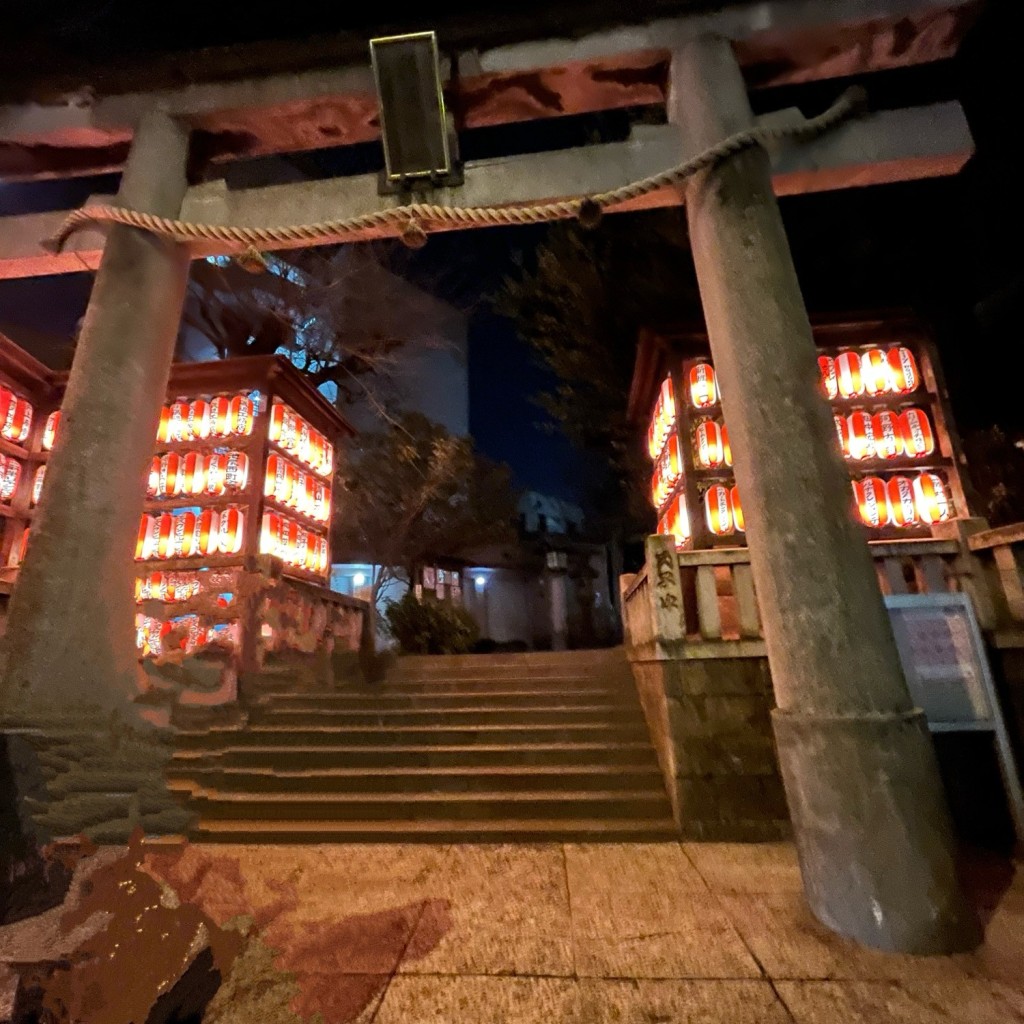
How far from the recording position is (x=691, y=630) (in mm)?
6004

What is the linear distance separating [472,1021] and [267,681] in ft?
20.2

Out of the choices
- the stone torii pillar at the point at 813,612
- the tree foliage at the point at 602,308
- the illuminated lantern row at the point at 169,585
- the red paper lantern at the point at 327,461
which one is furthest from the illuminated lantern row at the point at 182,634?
the tree foliage at the point at 602,308

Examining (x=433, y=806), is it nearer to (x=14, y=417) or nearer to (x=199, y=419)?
(x=199, y=419)

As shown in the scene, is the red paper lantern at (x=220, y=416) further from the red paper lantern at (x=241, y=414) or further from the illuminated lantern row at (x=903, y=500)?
the illuminated lantern row at (x=903, y=500)

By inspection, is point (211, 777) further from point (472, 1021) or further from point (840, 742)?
point (840, 742)

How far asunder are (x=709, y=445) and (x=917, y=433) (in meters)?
3.49

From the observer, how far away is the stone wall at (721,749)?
4809mm

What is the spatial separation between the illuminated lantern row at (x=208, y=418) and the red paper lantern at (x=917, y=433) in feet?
39.7

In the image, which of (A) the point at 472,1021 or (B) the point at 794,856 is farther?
(B) the point at 794,856

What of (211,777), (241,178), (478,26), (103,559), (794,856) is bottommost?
(794,856)

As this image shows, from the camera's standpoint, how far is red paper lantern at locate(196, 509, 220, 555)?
10.2 metres

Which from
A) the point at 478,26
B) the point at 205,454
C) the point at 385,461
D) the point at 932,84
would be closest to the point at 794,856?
the point at 478,26

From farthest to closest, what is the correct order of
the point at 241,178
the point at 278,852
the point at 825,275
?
the point at 241,178 → the point at 825,275 → the point at 278,852

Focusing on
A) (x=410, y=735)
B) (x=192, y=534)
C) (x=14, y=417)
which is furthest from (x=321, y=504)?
(x=410, y=735)
